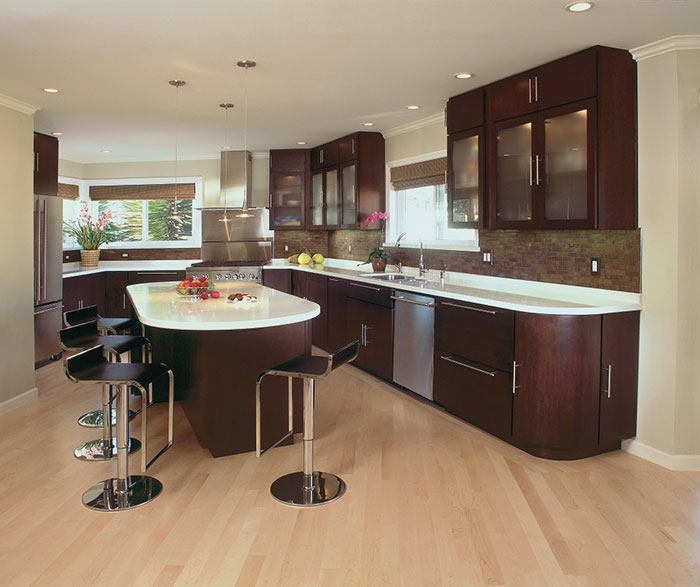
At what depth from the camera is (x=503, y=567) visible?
2402 millimetres

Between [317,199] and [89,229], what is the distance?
321 centimetres

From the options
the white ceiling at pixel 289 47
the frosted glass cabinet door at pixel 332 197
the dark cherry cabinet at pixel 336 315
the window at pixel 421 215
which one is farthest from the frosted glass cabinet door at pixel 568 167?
the frosted glass cabinet door at pixel 332 197

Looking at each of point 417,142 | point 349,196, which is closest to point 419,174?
point 417,142

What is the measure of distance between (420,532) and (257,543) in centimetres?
72

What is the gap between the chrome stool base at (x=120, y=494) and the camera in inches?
116

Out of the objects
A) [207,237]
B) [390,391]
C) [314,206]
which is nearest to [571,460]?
[390,391]

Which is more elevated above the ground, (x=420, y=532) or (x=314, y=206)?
(x=314, y=206)

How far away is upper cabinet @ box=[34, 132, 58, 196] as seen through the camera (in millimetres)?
5641

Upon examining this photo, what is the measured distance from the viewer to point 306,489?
308cm

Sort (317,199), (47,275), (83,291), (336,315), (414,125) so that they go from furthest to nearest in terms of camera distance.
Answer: (317,199) → (83,291) → (336,315) → (414,125) → (47,275)

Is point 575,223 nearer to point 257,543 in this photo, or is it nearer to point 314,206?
point 257,543

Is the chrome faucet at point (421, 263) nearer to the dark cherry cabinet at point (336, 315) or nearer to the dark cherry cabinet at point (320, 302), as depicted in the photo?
the dark cherry cabinet at point (336, 315)

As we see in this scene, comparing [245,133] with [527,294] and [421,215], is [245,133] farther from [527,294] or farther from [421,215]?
[527,294]

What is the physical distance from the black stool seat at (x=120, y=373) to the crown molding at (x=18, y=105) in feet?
8.94
